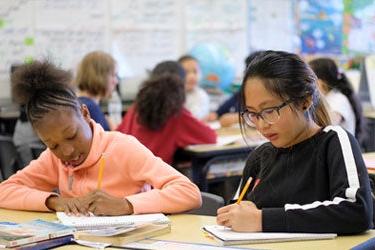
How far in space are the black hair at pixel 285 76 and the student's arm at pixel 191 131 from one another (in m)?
1.96

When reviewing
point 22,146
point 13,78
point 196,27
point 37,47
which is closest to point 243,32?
point 196,27

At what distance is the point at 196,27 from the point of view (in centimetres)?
610

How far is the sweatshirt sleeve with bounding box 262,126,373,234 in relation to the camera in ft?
5.40

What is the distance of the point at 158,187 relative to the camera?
2.06 meters

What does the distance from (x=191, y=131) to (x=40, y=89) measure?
1.84m

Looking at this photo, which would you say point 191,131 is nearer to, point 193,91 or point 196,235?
point 193,91

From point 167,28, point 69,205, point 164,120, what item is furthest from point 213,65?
point 69,205

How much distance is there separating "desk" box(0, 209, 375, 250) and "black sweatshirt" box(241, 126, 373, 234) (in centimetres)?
5

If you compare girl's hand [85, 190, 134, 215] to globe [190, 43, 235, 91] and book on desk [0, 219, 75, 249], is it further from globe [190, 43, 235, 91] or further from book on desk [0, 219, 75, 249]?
globe [190, 43, 235, 91]

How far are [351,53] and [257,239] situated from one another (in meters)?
5.48

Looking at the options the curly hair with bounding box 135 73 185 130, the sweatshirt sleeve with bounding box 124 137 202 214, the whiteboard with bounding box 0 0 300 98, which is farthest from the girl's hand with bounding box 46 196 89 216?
the whiteboard with bounding box 0 0 300 98

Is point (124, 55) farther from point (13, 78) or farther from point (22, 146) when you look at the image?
point (13, 78)

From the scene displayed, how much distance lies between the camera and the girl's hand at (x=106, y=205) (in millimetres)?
1933

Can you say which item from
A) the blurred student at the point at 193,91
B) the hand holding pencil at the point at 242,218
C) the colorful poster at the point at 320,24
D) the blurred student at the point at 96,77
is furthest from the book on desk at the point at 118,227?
the colorful poster at the point at 320,24
